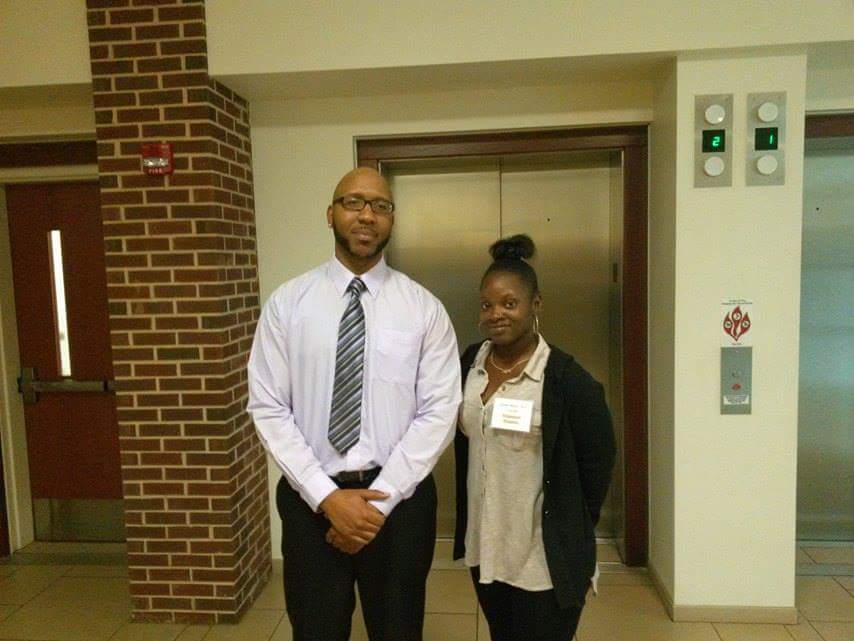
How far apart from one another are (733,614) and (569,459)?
1711 mm

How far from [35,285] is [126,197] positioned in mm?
1357

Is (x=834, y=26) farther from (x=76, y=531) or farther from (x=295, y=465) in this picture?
(x=76, y=531)

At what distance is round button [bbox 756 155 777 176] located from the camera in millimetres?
2588

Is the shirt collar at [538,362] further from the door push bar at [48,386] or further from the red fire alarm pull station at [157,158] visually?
the door push bar at [48,386]

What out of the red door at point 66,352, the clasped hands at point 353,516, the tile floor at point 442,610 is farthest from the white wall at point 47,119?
the clasped hands at point 353,516

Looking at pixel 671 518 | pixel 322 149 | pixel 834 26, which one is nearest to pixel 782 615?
pixel 671 518

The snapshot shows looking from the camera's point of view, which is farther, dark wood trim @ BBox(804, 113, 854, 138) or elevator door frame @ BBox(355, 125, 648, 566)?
elevator door frame @ BBox(355, 125, 648, 566)

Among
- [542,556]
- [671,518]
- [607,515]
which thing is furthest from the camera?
[607,515]

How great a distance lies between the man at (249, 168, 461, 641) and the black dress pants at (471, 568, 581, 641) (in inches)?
10.2

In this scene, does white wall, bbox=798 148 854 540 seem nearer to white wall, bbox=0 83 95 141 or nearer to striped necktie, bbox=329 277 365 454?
striped necktie, bbox=329 277 365 454

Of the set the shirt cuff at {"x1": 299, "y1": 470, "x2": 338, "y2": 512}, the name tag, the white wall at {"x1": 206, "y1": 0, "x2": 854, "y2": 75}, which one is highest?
the white wall at {"x1": 206, "y1": 0, "x2": 854, "y2": 75}

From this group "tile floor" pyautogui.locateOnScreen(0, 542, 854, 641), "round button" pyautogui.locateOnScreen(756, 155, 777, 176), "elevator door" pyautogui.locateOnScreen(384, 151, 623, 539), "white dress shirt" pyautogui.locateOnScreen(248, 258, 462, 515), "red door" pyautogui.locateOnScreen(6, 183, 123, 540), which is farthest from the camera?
"red door" pyautogui.locateOnScreen(6, 183, 123, 540)

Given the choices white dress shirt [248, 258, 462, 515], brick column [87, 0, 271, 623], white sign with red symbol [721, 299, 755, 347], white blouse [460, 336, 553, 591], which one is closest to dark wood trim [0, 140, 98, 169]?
brick column [87, 0, 271, 623]

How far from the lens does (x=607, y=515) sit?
3539 mm
